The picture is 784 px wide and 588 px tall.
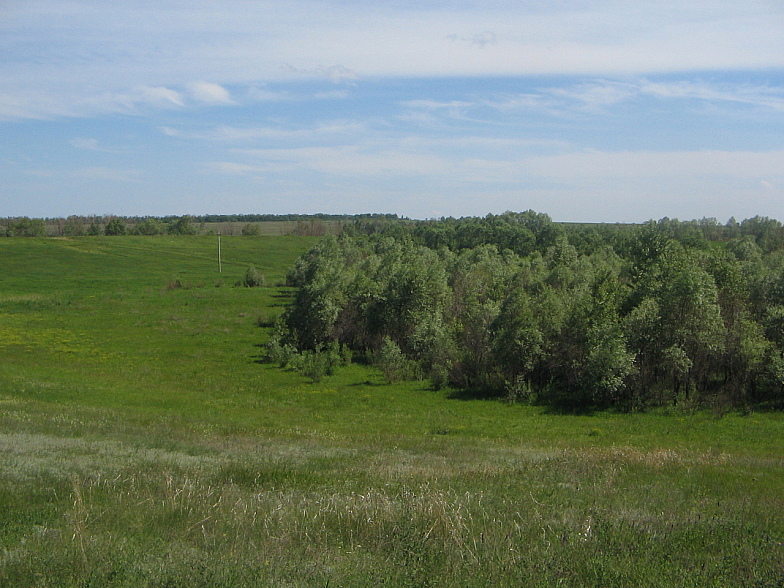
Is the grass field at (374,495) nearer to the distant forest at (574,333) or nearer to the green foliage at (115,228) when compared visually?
the distant forest at (574,333)

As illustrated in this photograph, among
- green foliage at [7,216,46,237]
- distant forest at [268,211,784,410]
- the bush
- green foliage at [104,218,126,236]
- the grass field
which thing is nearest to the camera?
the grass field

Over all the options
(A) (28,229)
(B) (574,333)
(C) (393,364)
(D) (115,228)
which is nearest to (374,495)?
(B) (574,333)

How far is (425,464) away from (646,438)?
14.1 metres

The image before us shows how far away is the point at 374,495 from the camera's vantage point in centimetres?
1095

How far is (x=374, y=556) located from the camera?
793 centimetres

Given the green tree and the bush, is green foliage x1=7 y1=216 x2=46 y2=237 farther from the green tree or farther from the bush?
the bush

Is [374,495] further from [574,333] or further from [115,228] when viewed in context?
→ [115,228]

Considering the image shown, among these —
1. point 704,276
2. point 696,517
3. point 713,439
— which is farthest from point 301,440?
point 704,276

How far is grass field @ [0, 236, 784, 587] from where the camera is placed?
7.39 metres

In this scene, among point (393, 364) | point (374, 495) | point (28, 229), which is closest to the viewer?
point (374, 495)

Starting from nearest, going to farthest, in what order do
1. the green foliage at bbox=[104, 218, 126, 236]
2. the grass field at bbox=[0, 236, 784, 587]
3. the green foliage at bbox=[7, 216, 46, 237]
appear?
the grass field at bbox=[0, 236, 784, 587] < the green foliage at bbox=[7, 216, 46, 237] < the green foliage at bbox=[104, 218, 126, 236]

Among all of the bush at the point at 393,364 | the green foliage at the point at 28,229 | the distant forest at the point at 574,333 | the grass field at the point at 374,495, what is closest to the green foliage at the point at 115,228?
the green foliage at the point at 28,229

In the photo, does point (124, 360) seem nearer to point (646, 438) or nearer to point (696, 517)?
point (646, 438)

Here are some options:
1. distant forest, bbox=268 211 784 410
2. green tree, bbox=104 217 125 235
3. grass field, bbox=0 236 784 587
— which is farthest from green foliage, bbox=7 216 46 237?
grass field, bbox=0 236 784 587
